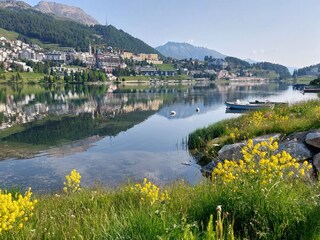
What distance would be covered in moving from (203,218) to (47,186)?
1483 cm

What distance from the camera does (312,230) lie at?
5.00 m

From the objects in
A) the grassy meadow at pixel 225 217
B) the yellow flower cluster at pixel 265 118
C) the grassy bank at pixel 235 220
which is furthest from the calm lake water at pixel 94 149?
the grassy bank at pixel 235 220

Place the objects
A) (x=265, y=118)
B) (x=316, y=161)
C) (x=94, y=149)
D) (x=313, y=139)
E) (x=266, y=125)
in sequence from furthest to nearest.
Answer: (x=94, y=149)
(x=265, y=118)
(x=266, y=125)
(x=313, y=139)
(x=316, y=161)

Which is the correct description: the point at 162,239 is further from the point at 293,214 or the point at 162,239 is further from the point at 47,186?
Answer: the point at 47,186

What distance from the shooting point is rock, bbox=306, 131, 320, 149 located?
13602 millimetres

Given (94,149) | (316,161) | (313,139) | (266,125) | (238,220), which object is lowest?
(94,149)

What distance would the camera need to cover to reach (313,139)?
45.1ft

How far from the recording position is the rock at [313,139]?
1360cm

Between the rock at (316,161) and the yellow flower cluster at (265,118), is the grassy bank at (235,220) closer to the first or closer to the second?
the rock at (316,161)

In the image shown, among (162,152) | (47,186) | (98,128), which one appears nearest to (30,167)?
(47,186)

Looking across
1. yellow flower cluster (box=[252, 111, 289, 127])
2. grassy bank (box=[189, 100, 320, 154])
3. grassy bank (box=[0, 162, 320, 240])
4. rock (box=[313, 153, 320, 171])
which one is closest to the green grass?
grassy bank (box=[0, 162, 320, 240])

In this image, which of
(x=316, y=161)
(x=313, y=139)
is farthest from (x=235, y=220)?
(x=313, y=139)

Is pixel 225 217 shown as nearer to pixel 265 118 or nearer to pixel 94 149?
pixel 265 118

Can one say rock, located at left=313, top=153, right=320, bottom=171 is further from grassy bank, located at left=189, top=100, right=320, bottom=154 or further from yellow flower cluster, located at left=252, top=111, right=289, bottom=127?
yellow flower cluster, located at left=252, top=111, right=289, bottom=127
